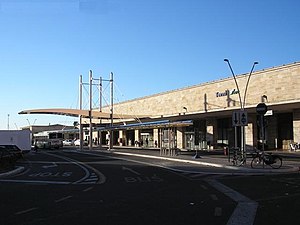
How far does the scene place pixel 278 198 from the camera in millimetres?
12719

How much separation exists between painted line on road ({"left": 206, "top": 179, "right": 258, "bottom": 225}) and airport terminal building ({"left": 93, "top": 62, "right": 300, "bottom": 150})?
2829 centimetres

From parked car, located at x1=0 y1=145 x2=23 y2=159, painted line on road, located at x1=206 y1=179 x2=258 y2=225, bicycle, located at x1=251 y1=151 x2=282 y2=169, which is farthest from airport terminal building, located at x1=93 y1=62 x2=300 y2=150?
painted line on road, located at x1=206 y1=179 x2=258 y2=225

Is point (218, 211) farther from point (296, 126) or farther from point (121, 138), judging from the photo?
point (121, 138)

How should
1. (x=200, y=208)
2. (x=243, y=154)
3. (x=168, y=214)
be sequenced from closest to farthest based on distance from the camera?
(x=168, y=214)
(x=200, y=208)
(x=243, y=154)

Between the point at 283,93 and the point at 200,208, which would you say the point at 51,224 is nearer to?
the point at 200,208

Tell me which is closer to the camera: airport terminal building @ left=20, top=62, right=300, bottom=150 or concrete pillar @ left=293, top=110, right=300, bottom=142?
airport terminal building @ left=20, top=62, right=300, bottom=150

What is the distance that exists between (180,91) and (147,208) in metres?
58.5

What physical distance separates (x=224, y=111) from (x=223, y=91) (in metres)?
3.83

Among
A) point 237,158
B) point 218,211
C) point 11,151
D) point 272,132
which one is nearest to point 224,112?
point 272,132

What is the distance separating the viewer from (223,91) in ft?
192

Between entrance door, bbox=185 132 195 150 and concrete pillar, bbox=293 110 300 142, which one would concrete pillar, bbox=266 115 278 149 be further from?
entrance door, bbox=185 132 195 150

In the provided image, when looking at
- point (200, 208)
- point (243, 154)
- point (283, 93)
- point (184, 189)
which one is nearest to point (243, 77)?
point (283, 93)

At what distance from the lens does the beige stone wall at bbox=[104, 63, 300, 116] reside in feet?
155

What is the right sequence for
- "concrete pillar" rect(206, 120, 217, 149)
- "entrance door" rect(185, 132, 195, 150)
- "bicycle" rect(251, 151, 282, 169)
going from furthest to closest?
"entrance door" rect(185, 132, 195, 150)
"concrete pillar" rect(206, 120, 217, 149)
"bicycle" rect(251, 151, 282, 169)
